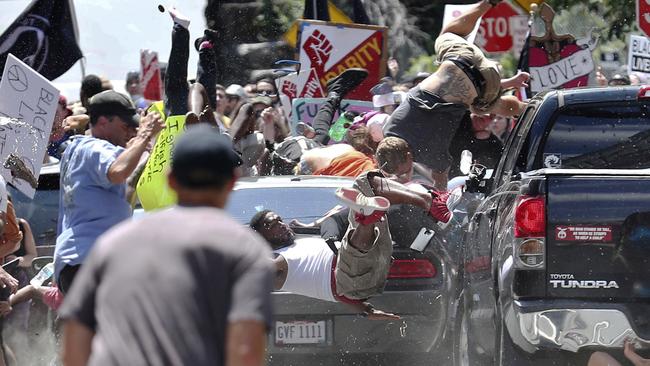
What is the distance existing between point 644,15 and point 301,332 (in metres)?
6.26

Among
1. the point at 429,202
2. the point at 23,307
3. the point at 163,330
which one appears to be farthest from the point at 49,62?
the point at 163,330

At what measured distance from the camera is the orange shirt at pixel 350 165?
1085 cm

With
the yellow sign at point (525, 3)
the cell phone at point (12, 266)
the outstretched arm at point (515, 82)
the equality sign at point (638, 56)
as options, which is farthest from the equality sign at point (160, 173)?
the yellow sign at point (525, 3)

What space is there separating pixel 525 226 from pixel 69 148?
253 cm

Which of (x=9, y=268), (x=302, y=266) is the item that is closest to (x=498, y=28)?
(x=9, y=268)

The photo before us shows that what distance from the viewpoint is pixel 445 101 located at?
36.1 feet

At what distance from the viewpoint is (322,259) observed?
9031 mm

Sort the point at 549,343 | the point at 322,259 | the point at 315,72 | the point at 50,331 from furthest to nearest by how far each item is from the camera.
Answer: the point at 315,72 → the point at 50,331 → the point at 322,259 → the point at 549,343

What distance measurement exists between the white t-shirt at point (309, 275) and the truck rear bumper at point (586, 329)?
2096 millimetres

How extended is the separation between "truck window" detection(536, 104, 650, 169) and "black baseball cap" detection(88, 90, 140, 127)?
7.25ft

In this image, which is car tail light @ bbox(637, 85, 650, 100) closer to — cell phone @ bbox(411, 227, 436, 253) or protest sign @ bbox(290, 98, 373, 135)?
cell phone @ bbox(411, 227, 436, 253)

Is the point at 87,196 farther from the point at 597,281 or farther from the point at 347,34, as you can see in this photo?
the point at 347,34

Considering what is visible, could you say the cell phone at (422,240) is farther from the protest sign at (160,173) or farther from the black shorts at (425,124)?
the black shorts at (425,124)

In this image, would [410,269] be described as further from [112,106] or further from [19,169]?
[19,169]
